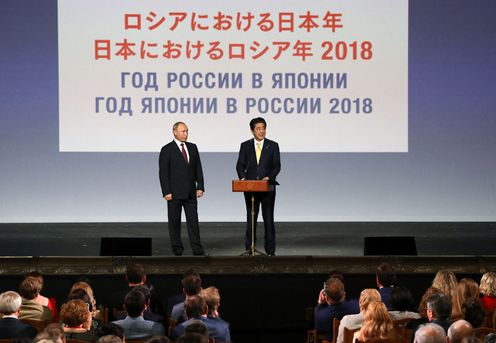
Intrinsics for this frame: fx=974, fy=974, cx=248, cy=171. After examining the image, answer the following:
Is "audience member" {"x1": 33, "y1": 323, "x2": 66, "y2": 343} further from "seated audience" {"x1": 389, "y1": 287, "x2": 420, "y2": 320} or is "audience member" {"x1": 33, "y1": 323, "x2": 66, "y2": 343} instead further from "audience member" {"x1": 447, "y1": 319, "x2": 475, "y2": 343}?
"seated audience" {"x1": 389, "y1": 287, "x2": 420, "y2": 320}

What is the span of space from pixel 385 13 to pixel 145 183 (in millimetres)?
3167

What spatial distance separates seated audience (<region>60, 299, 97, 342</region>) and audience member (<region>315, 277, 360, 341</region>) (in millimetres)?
1341

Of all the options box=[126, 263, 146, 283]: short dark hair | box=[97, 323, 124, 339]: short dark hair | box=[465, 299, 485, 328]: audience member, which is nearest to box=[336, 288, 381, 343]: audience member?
box=[465, 299, 485, 328]: audience member

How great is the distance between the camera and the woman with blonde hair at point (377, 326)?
14.5ft

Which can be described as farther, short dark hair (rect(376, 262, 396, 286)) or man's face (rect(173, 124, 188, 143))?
man's face (rect(173, 124, 188, 143))

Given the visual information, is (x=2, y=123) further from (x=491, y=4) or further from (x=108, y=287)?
(x=491, y=4)

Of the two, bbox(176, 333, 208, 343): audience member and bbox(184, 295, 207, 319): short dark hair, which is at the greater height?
bbox(176, 333, 208, 343): audience member

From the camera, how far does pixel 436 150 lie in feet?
35.0

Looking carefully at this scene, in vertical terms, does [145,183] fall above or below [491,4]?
below

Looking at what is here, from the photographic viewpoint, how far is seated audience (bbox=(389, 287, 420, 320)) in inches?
202

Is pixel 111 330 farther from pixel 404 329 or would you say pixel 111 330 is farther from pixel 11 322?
pixel 404 329

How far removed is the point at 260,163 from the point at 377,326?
13.1ft

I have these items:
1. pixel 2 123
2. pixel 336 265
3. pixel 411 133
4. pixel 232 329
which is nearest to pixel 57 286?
pixel 232 329

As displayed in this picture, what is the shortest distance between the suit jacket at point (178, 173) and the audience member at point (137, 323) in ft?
10.9
